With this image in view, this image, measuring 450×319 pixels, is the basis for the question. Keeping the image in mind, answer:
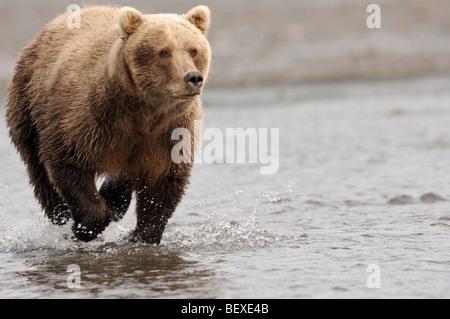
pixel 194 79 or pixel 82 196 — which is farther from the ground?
pixel 194 79

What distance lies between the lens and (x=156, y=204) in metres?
6.80

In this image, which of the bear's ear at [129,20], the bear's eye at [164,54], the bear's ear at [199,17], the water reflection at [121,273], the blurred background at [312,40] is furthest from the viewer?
the blurred background at [312,40]

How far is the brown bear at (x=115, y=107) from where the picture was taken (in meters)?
6.02

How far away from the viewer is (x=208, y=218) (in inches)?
318

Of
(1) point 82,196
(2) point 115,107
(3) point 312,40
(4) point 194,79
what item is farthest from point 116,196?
(3) point 312,40

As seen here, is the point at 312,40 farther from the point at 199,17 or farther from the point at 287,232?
the point at 199,17

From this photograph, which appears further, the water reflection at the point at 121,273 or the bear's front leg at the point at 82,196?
the bear's front leg at the point at 82,196

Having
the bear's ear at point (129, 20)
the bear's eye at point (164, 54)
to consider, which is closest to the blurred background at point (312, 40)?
the bear's ear at point (129, 20)

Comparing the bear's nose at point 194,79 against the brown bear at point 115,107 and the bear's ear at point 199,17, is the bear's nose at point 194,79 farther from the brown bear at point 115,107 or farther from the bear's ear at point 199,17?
the bear's ear at point 199,17

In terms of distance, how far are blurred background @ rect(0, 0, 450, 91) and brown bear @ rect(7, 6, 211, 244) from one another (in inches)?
441

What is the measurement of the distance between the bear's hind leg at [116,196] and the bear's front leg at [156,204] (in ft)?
1.73

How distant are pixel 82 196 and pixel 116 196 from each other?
945mm

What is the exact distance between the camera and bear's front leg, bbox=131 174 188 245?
22.1 feet

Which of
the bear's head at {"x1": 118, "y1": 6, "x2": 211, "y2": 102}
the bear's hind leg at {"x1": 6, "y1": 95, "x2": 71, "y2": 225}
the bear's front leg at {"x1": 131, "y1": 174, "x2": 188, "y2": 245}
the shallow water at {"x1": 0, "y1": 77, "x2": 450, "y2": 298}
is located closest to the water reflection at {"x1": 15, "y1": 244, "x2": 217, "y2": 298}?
the shallow water at {"x1": 0, "y1": 77, "x2": 450, "y2": 298}
